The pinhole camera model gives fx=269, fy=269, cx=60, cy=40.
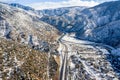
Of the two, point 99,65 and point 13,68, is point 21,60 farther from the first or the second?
point 99,65

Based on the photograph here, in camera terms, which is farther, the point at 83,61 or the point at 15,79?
the point at 83,61

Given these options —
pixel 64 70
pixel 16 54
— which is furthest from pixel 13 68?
pixel 64 70

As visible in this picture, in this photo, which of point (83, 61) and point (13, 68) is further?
point (83, 61)

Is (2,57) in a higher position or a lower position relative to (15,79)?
higher

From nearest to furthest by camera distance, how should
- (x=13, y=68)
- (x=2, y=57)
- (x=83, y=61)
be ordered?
(x=13, y=68) → (x=2, y=57) → (x=83, y=61)

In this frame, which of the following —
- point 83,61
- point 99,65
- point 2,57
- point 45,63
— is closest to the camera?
point 2,57

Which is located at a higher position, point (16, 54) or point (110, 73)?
point (16, 54)

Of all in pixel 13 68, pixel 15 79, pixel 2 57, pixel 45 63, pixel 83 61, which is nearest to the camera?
pixel 15 79

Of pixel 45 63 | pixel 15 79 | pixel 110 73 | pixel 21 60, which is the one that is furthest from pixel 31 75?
pixel 110 73

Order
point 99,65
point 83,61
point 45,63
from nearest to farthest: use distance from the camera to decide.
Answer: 1. point 45,63
2. point 99,65
3. point 83,61
